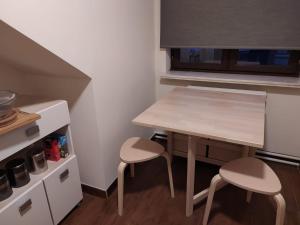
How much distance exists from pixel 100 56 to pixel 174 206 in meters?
1.26

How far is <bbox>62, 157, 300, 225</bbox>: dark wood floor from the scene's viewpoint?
1721mm

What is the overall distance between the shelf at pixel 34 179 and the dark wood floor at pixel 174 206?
18.0 inches

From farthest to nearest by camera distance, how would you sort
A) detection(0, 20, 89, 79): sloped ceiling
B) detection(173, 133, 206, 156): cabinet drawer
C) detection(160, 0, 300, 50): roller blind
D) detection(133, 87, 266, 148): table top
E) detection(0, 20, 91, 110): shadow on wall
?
detection(173, 133, 206, 156): cabinet drawer → detection(160, 0, 300, 50): roller blind → detection(133, 87, 266, 148): table top → detection(0, 20, 91, 110): shadow on wall → detection(0, 20, 89, 79): sloped ceiling

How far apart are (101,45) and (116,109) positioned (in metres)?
0.53

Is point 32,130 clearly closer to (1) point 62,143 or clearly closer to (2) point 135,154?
(1) point 62,143

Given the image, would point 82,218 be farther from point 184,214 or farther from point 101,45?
point 101,45

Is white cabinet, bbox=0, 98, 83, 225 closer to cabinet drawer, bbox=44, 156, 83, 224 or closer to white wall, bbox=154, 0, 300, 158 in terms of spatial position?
cabinet drawer, bbox=44, 156, 83, 224

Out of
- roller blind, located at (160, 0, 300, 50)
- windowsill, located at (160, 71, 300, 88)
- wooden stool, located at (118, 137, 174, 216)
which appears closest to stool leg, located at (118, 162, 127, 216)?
wooden stool, located at (118, 137, 174, 216)

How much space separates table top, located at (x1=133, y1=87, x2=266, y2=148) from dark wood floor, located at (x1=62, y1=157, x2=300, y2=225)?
73 cm

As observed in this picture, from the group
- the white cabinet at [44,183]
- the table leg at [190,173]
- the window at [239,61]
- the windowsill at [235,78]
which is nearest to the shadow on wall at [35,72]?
the white cabinet at [44,183]

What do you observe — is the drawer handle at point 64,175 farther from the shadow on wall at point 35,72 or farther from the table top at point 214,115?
the table top at point 214,115

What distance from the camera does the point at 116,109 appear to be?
1907mm

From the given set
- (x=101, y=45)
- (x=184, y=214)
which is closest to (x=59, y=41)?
(x=101, y=45)

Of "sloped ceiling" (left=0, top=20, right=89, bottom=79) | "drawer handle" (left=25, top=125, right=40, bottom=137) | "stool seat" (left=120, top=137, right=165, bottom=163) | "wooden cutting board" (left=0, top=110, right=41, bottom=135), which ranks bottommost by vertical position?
"stool seat" (left=120, top=137, right=165, bottom=163)
